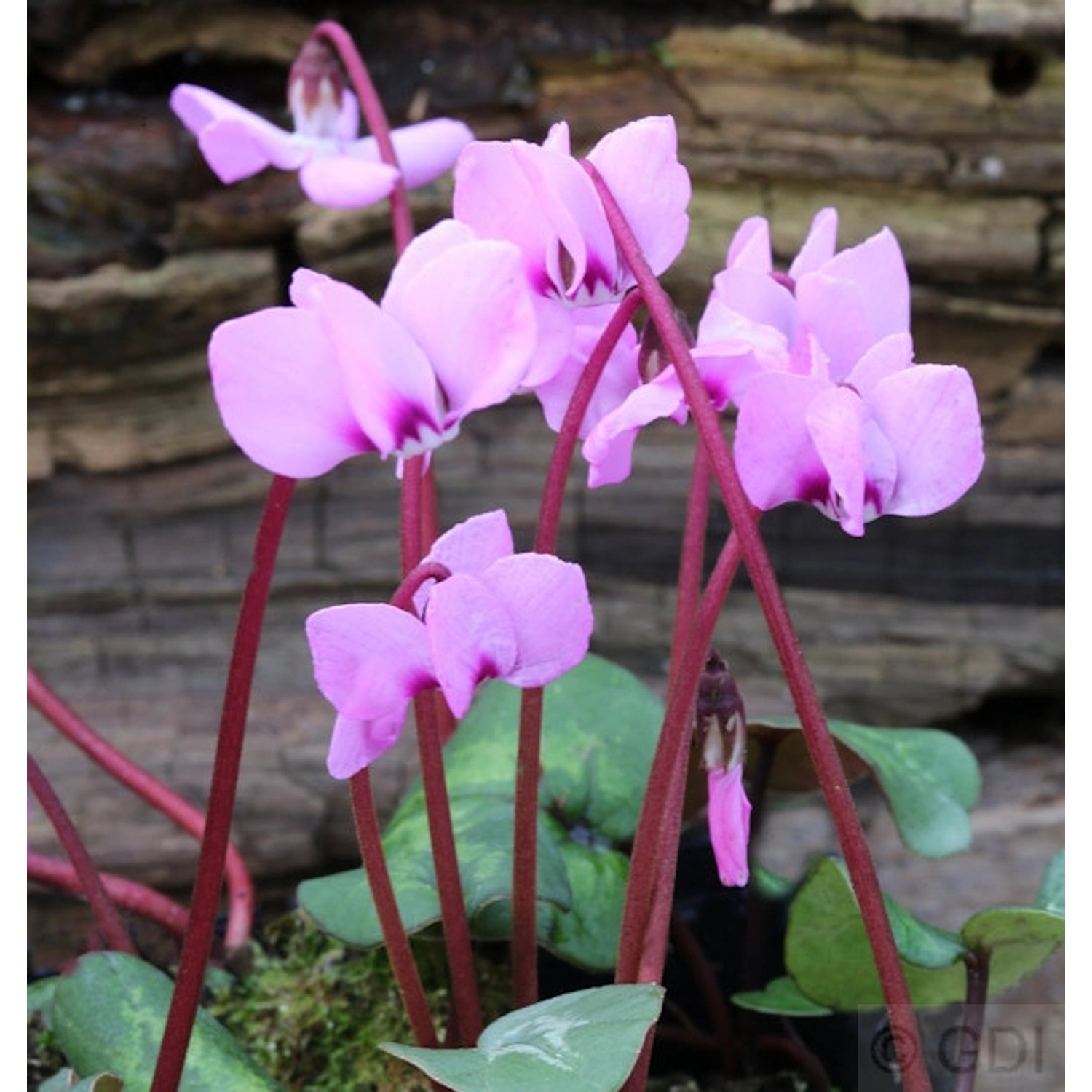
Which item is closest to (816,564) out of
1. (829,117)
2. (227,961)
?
(829,117)

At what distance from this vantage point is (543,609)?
1.92 ft

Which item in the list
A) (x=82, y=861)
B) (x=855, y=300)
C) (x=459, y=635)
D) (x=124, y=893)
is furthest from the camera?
(x=124, y=893)

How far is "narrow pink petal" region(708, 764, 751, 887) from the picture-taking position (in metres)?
0.65

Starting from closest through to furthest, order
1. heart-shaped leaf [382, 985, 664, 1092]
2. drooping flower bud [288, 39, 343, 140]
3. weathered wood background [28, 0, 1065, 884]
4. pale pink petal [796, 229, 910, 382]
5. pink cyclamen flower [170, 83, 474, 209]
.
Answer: heart-shaped leaf [382, 985, 664, 1092], pale pink petal [796, 229, 910, 382], pink cyclamen flower [170, 83, 474, 209], drooping flower bud [288, 39, 343, 140], weathered wood background [28, 0, 1065, 884]

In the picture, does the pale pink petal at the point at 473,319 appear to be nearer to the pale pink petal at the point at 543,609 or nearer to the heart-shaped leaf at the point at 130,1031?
the pale pink petal at the point at 543,609

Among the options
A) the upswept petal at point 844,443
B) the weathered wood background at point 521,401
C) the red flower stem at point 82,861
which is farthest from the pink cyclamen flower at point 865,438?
the weathered wood background at point 521,401

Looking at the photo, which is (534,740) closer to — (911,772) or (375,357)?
(375,357)

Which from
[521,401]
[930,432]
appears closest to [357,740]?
[930,432]

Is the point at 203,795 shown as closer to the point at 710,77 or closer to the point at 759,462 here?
the point at 710,77

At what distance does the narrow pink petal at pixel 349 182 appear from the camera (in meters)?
0.87

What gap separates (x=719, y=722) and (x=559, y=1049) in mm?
148

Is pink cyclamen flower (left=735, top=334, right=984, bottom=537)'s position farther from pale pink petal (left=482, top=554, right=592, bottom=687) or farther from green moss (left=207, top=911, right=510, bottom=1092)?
green moss (left=207, top=911, right=510, bottom=1092)

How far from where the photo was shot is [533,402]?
5.19 ft

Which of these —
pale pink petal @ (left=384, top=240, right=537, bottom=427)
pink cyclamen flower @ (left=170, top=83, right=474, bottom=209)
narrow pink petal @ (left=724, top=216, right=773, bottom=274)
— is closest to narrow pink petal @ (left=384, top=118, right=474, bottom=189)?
pink cyclamen flower @ (left=170, top=83, right=474, bottom=209)
